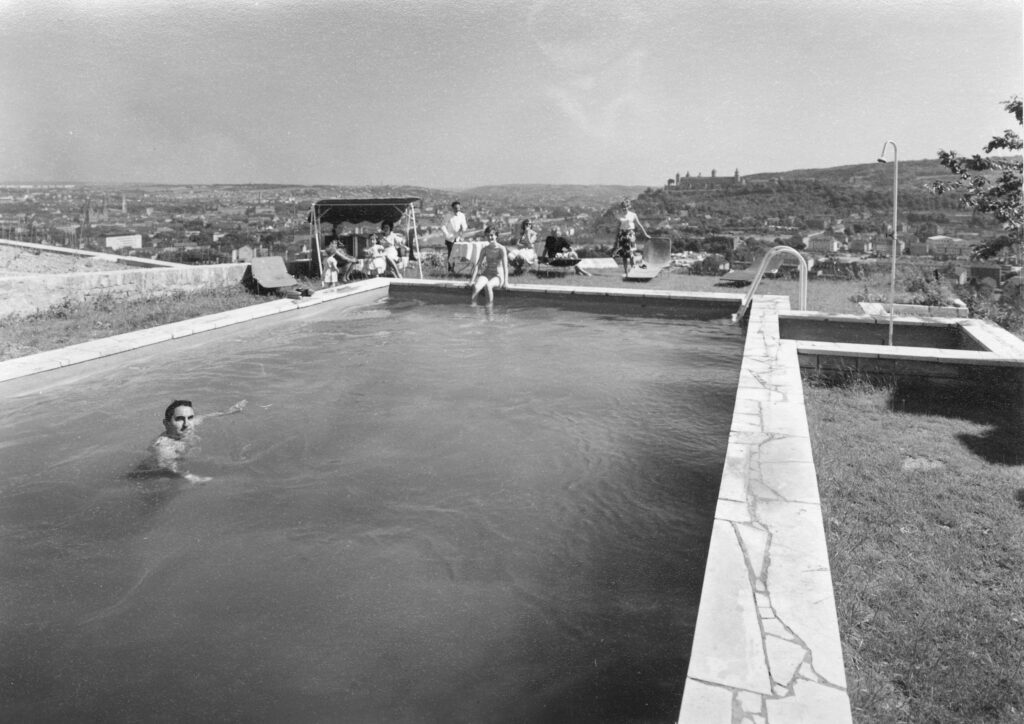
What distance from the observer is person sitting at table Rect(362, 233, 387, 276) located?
1262cm

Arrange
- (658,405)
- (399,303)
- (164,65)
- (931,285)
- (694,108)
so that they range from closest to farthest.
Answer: (658,405), (931,285), (399,303), (164,65), (694,108)

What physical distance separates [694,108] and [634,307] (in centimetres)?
1909

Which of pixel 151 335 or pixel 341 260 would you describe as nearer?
pixel 151 335

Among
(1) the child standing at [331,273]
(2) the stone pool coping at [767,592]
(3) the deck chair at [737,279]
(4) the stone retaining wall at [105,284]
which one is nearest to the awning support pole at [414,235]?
(1) the child standing at [331,273]

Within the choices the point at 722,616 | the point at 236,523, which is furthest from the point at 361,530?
the point at 722,616

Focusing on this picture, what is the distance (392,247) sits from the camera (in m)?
13.1

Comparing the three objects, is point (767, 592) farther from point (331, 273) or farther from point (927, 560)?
point (331, 273)

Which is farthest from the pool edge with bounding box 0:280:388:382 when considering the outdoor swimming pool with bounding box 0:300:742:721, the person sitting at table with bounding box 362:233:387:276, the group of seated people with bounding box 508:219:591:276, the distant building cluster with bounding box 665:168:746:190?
the distant building cluster with bounding box 665:168:746:190

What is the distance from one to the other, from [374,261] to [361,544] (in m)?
9.67

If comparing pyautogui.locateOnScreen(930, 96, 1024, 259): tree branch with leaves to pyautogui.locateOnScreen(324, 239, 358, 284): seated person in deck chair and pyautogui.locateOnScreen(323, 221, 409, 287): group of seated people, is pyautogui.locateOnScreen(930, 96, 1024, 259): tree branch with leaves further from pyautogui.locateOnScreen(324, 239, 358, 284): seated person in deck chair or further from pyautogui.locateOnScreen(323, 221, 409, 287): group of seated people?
pyautogui.locateOnScreen(324, 239, 358, 284): seated person in deck chair

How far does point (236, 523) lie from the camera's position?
376 cm

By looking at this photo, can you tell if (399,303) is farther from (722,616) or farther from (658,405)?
(722,616)

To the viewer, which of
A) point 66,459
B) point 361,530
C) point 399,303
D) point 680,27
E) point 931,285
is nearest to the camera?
point 361,530

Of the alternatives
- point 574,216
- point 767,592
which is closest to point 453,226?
point 574,216
